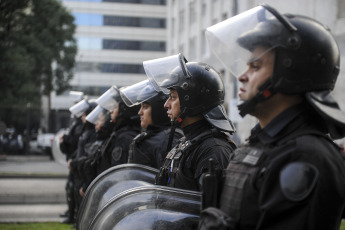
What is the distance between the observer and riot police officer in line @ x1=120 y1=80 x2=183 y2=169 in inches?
174

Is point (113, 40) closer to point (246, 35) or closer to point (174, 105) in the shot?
point (174, 105)

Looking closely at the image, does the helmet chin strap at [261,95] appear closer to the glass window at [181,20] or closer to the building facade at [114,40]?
the glass window at [181,20]

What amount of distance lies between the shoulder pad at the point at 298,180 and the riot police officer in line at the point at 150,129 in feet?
8.54

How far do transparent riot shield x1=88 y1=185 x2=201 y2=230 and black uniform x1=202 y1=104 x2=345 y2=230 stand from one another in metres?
0.28

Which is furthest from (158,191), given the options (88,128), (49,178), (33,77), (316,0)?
(33,77)

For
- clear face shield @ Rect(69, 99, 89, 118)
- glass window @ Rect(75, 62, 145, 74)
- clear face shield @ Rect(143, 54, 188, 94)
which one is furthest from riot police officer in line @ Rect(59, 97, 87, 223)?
glass window @ Rect(75, 62, 145, 74)

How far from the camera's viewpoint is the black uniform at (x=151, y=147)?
14.4 feet

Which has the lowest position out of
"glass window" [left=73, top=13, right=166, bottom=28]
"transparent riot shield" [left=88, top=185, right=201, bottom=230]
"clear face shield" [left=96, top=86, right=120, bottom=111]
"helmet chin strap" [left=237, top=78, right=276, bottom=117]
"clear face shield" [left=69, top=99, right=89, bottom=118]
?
"glass window" [left=73, top=13, right=166, bottom=28]

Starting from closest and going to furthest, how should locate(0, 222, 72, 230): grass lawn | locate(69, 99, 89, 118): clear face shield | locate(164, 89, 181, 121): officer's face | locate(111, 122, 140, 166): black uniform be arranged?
locate(164, 89, 181, 121): officer's face < locate(111, 122, 140, 166): black uniform < locate(0, 222, 72, 230): grass lawn < locate(69, 99, 89, 118): clear face shield

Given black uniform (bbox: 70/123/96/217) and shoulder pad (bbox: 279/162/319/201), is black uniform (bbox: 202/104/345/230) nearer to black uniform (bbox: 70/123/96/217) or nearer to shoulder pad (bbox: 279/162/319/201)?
shoulder pad (bbox: 279/162/319/201)

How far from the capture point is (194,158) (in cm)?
310

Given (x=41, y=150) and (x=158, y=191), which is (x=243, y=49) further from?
(x=41, y=150)

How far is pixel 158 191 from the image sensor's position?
2338 millimetres

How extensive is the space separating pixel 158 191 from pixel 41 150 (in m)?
25.6
